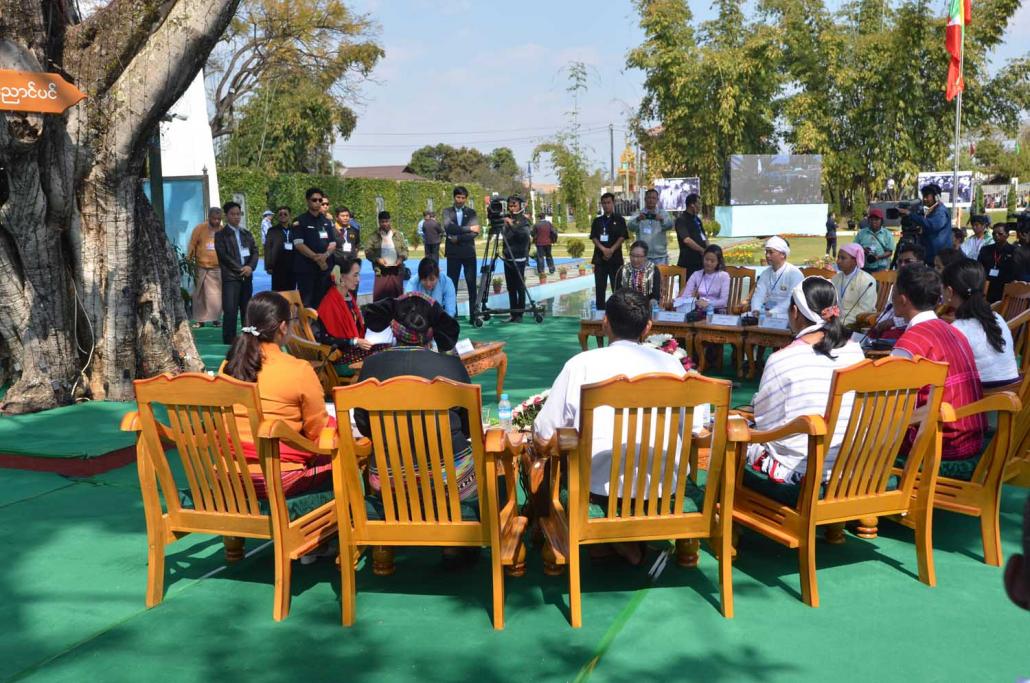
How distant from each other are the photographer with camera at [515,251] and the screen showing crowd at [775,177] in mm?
24284

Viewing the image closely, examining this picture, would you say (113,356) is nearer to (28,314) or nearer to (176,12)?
(28,314)

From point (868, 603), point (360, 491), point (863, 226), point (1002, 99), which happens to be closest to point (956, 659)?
point (868, 603)

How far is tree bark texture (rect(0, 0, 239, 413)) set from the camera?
693 centimetres

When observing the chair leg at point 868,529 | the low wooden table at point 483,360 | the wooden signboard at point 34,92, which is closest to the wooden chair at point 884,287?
the low wooden table at point 483,360

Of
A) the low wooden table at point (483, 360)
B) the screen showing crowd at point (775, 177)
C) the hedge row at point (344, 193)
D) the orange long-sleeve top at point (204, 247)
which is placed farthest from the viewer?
the screen showing crowd at point (775, 177)

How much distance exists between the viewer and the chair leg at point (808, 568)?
3551 mm

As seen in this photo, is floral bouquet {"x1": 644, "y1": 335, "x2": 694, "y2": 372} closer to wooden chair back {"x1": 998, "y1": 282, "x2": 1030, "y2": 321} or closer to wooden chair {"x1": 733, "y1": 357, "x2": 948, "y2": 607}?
wooden chair {"x1": 733, "y1": 357, "x2": 948, "y2": 607}

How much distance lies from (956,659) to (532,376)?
5800mm

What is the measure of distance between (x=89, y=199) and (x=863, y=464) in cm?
617

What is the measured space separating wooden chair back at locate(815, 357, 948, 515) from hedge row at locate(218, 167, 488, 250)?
21927 millimetres

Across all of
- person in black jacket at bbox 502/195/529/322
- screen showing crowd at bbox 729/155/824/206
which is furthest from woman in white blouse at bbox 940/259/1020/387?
screen showing crowd at bbox 729/155/824/206

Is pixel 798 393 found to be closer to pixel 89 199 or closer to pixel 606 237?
pixel 89 199

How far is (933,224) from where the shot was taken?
10.8m

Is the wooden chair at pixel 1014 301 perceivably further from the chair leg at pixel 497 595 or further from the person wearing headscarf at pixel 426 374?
the chair leg at pixel 497 595
